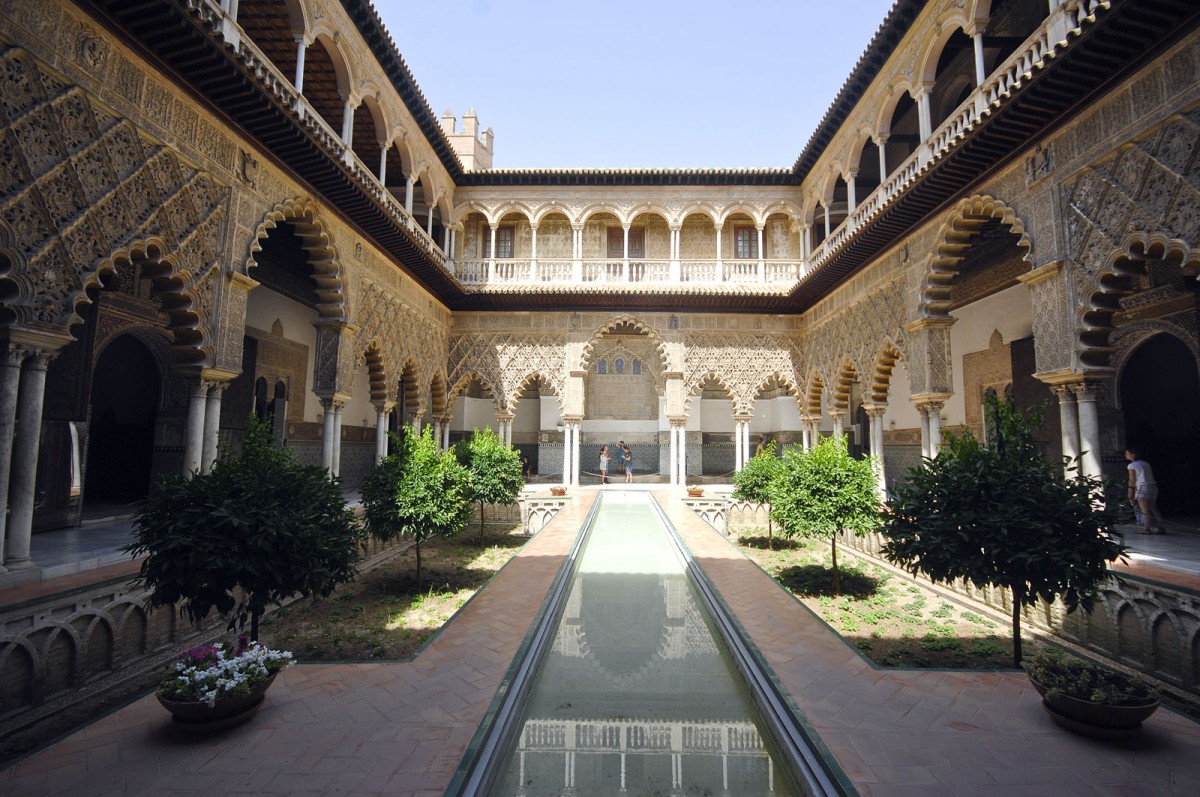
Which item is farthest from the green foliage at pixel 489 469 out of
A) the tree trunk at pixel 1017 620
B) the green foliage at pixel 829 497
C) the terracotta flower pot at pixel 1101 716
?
the terracotta flower pot at pixel 1101 716

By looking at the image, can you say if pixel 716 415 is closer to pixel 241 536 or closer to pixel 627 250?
pixel 627 250

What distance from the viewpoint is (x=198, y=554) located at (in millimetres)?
3791

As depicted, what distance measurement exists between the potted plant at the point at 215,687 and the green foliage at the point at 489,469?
264 inches

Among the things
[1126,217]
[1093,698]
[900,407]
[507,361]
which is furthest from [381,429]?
[900,407]

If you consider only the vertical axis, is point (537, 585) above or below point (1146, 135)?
below

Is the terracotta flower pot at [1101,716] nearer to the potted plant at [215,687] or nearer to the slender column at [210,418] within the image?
the potted plant at [215,687]

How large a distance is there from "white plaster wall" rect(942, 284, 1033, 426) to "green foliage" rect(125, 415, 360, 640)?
39.2 feet

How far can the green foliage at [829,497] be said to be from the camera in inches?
288

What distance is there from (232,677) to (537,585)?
356 centimetres

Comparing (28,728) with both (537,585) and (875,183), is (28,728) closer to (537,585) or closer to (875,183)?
(537,585)

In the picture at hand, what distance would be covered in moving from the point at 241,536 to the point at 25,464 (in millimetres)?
2849

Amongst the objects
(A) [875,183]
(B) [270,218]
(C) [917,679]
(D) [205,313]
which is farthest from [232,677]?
(A) [875,183]

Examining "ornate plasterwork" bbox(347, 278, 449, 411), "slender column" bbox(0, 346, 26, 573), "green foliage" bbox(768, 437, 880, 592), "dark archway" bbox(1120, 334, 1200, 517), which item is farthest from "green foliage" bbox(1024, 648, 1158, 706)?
"ornate plasterwork" bbox(347, 278, 449, 411)

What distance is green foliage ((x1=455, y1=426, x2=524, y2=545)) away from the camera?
1041 cm
